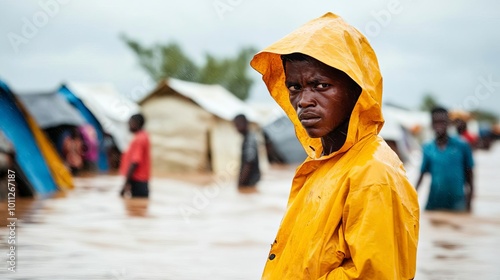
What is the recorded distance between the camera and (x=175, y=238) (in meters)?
7.41

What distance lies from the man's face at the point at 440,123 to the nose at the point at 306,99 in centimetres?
712

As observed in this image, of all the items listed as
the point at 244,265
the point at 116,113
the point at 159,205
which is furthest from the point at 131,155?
the point at 116,113

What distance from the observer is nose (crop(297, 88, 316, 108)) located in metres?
2.24

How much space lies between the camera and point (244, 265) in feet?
19.5

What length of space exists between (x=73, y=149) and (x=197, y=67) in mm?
31204

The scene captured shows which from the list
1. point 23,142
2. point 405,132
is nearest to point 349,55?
point 23,142

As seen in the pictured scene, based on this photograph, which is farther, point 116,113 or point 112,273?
point 116,113

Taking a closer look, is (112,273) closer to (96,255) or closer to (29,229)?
(96,255)

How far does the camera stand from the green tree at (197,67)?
4672 cm

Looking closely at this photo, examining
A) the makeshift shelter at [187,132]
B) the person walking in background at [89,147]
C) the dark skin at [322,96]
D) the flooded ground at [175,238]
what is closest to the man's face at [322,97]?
the dark skin at [322,96]

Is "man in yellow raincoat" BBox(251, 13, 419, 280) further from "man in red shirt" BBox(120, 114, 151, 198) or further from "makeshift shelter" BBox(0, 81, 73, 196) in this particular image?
"makeshift shelter" BBox(0, 81, 73, 196)

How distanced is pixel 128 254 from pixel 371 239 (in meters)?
4.77

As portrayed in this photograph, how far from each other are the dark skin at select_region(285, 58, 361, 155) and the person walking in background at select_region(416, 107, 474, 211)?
703 cm

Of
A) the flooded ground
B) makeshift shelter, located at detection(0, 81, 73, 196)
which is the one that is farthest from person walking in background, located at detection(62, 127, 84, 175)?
the flooded ground
